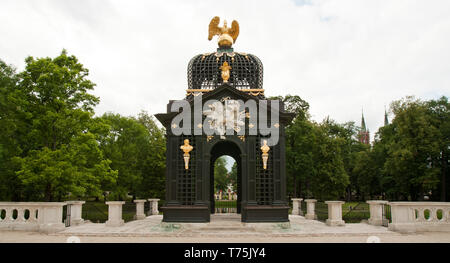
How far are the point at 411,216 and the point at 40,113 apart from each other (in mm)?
19156

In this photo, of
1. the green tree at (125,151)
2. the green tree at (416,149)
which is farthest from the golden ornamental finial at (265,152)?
the green tree at (125,151)

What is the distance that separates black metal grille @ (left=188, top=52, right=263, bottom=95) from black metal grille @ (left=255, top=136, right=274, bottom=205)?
3.69 m

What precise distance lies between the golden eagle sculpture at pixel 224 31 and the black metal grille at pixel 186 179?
21.7 feet

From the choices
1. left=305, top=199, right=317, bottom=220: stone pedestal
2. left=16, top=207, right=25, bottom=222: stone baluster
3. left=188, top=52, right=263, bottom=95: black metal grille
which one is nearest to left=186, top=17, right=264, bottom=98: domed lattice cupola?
left=188, top=52, right=263, bottom=95: black metal grille

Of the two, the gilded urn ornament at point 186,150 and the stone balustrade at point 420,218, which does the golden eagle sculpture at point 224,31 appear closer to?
the gilded urn ornament at point 186,150

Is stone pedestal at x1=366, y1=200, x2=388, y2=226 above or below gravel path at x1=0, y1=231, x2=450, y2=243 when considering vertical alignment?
above

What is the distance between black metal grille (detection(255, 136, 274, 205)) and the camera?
15.9 metres

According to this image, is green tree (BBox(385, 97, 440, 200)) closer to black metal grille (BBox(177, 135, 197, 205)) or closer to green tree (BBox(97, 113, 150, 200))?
black metal grille (BBox(177, 135, 197, 205))

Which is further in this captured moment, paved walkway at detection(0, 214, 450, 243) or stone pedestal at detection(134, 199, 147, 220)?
stone pedestal at detection(134, 199, 147, 220)

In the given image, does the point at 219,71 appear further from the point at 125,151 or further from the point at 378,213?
the point at 125,151

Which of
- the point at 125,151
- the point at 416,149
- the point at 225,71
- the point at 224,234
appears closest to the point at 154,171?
the point at 125,151

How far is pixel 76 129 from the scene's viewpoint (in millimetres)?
18422
